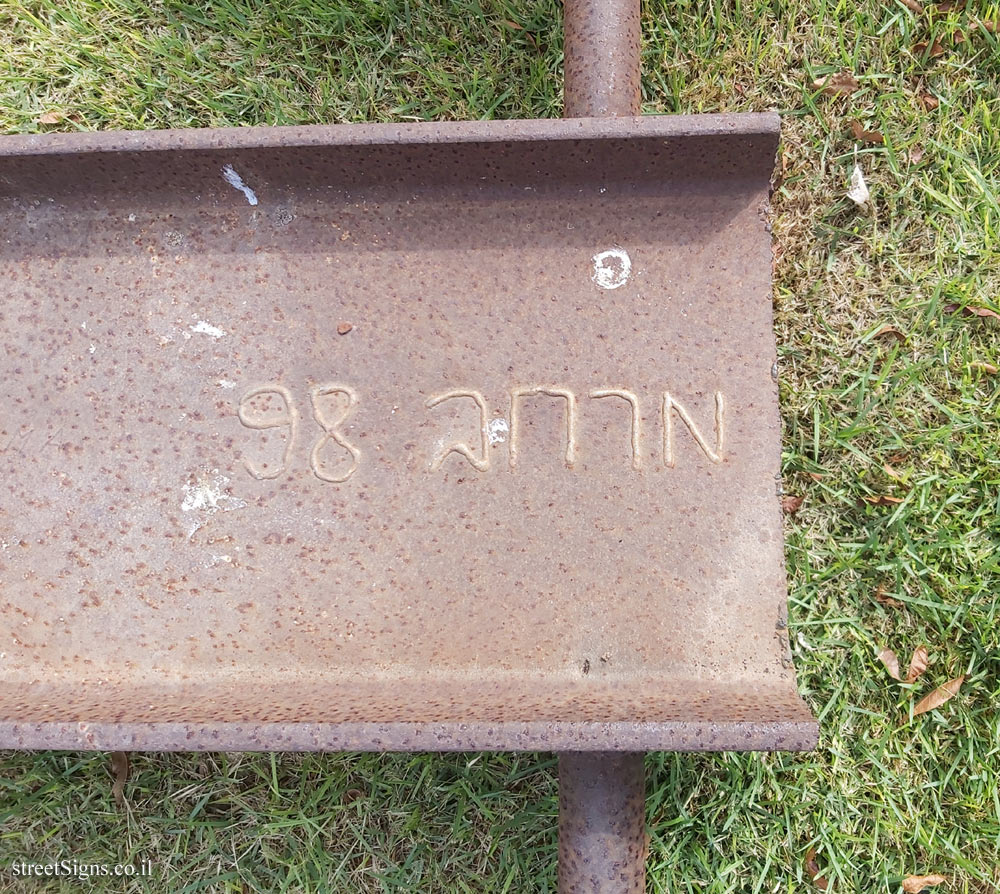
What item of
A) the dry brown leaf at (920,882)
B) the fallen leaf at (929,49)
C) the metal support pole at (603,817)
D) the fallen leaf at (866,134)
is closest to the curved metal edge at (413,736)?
the metal support pole at (603,817)

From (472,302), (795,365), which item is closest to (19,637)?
(472,302)

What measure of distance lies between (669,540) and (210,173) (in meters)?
1.13

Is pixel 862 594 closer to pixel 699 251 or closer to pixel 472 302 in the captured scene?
pixel 699 251

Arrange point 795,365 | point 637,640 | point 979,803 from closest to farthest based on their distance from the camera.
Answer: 1. point 637,640
2. point 979,803
3. point 795,365

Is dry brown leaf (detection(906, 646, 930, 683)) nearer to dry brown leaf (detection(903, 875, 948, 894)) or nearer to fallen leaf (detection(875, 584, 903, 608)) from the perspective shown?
fallen leaf (detection(875, 584, 903, 608))

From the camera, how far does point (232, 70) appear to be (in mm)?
1935

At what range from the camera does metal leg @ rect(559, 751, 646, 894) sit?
4.05ft

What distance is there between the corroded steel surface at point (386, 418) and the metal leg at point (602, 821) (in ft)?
0.39

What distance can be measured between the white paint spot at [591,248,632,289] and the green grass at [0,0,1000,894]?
2.12 feet

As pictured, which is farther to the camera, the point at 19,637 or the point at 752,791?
the point at 752,791

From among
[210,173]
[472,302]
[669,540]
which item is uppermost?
[210,173]

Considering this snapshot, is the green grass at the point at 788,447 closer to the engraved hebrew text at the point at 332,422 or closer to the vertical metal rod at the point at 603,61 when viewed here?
the vertical metal rod at the point at 603,61

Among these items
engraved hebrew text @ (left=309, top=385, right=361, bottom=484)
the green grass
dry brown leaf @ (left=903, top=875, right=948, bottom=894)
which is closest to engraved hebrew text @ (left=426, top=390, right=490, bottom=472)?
engraved hebrew text @ (left=309, top=385, right=361, bottom=484)

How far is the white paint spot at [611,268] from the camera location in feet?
4.61
